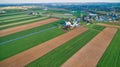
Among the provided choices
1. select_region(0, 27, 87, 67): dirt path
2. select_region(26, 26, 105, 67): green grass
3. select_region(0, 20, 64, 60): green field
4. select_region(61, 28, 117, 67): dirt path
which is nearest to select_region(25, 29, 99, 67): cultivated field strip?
select_region(26, 26, 105, 67): green grass

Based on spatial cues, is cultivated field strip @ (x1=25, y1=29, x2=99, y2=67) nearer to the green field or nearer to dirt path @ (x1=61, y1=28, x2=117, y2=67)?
dirt path @ (x1=61, y1=28, x2=117, y2=67)

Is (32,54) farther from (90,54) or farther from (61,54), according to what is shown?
(90,54)

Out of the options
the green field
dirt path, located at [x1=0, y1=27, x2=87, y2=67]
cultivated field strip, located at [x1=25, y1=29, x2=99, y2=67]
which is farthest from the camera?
the green field

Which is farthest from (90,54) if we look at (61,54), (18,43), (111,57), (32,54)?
(18,43)

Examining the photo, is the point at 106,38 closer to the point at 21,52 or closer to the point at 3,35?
the point at 21,52

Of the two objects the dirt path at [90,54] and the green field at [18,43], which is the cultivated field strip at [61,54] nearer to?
the dirt path at [90,54]

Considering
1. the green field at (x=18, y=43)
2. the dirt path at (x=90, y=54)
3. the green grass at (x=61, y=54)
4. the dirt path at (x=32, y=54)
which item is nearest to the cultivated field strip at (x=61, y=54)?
the green grass at (x=61, y=54)

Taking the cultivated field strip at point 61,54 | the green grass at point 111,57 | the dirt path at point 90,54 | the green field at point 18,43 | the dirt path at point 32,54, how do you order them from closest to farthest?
the dirt path at point 32,54 < the cultivated field strip at point 61,54 < the dirt path at point 90,54 < the green grass at point 111,57 < the green field at point 18,43
